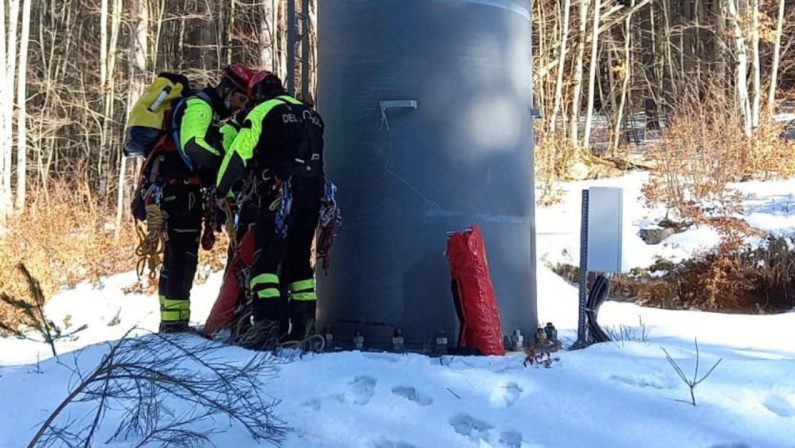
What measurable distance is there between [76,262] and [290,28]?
753 centimetres

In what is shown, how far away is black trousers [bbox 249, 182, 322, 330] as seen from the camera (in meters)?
4.83

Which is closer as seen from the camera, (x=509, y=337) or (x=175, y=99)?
(x=509, y=337)

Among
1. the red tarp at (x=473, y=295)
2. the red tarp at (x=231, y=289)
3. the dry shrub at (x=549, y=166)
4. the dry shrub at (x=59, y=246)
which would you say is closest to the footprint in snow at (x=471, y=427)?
the red tarp at (x=473, y=295)

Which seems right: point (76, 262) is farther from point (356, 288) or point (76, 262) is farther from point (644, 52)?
point (644, 52)

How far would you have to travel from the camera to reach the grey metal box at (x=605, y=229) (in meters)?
4.89

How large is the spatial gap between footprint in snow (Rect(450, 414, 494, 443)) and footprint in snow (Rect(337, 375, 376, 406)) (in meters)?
0.43

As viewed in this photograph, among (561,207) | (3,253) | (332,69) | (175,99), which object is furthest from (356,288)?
(561,207)

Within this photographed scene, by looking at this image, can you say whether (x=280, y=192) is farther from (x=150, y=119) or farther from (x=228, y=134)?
(x=150, y=119)

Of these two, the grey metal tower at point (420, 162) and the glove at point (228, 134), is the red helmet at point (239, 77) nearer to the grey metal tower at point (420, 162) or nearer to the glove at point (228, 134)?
the glove at point (228, 134)

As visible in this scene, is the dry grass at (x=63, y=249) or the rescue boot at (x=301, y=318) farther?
the dry grass at (x=63, y=249)

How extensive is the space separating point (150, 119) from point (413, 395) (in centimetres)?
316

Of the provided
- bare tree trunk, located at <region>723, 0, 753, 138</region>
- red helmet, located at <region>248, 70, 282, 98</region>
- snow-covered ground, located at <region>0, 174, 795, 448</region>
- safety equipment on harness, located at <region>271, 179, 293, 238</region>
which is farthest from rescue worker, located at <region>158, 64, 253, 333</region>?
bare tree trunk, located at <region>723, 0, 753, 138</region>

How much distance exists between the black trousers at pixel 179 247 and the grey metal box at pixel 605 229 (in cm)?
284

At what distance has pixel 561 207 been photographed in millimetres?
14328
